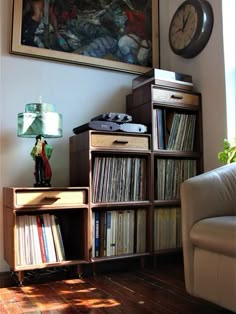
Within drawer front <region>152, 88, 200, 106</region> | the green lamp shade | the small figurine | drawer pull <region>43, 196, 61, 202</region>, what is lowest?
drawer pull <region>43, 196, 61, 202</region>

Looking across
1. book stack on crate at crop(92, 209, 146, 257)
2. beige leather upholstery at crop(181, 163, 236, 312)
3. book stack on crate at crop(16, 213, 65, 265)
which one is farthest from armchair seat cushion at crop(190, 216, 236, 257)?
book stack on crate at crop(16, 213, 65, 265)

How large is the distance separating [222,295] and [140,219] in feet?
3.23

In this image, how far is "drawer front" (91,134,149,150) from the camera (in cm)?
220

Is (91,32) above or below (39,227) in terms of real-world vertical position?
above

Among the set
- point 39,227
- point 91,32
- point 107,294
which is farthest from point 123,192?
point 91,32

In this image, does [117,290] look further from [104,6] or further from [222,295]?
[104,6]

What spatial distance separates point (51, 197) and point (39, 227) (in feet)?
0.67

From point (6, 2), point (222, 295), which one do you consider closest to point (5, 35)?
point (6, 2)

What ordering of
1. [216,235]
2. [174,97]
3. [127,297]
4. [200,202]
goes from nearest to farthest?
[216,235]
[200,202]
[127,297]
[174,97]

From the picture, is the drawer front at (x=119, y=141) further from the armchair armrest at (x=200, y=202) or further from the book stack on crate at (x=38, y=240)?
the armchair armrest at (x=200, y=202)

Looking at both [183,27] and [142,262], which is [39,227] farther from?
[183,27]

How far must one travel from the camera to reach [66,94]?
8.18 feet

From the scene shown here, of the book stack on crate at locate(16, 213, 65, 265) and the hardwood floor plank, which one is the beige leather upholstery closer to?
the hardwood floor plank

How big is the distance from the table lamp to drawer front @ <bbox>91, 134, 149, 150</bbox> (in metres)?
0.25
